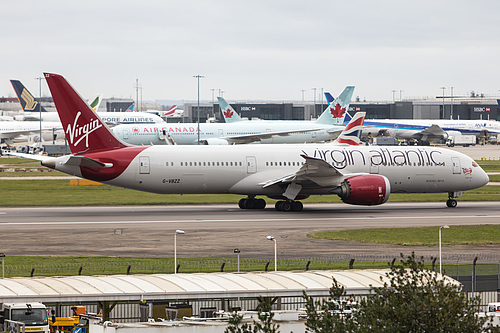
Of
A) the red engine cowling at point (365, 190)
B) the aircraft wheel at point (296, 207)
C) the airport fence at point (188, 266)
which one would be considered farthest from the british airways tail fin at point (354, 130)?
the airport fence at point (188, 266)

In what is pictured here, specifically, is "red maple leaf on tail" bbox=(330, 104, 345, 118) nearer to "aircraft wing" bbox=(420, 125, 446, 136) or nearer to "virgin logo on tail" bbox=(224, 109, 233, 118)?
"virgin logo on tail" bbox=(224, 109, 233, 118)

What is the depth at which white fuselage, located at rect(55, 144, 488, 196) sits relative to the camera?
48.2 m

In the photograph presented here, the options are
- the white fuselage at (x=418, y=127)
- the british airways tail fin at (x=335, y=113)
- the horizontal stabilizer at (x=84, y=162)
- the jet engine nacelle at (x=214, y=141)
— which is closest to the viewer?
the horizontal stabilizer at (x=84, y=162)

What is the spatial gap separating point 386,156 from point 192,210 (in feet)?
42.1

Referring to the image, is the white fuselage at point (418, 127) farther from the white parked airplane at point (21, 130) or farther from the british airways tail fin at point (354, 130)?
the british airways tail fin at point (354, 130)

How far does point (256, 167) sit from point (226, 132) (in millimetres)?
54349

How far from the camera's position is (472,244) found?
1478 inches

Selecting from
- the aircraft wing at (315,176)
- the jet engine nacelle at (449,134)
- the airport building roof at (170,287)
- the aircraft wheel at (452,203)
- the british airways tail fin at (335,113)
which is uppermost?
the british airways tail fin at (335,113)

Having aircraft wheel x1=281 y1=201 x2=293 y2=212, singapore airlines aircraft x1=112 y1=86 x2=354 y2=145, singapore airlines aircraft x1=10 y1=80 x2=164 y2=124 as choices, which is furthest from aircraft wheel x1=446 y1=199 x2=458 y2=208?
singapore airlines aircraft x1=10 y1=80 x2=164 y2=124

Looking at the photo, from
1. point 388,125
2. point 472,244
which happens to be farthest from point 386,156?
point 388,125

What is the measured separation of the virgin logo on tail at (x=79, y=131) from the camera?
154ft

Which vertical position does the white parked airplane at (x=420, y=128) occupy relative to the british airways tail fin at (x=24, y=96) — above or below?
below

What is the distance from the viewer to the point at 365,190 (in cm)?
4747

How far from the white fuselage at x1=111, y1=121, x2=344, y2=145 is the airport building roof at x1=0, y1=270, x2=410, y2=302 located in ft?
258
